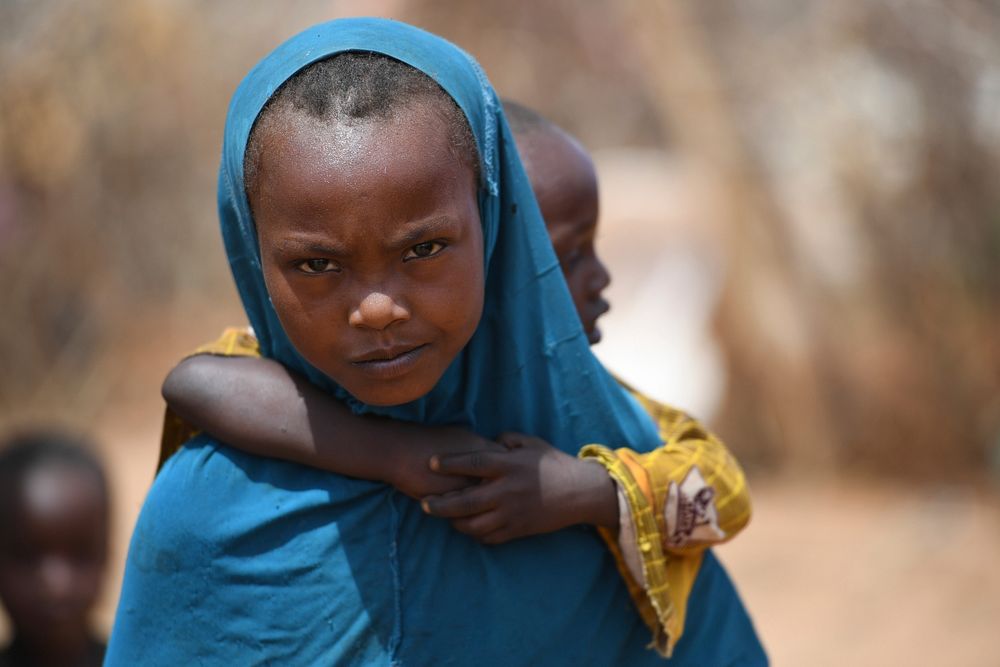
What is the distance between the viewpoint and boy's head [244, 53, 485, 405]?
1.61 meters

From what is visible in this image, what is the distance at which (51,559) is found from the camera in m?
3.47

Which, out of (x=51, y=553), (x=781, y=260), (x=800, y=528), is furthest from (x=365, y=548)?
(x=781, y=260)

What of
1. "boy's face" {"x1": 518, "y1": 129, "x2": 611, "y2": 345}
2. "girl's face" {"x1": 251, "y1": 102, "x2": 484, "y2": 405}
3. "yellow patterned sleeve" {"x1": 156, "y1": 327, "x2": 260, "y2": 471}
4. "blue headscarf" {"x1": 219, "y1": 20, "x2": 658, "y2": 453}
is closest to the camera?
"girl's face" {"x1": 251, "y1": 102, "x2": 484, "y2": 405}

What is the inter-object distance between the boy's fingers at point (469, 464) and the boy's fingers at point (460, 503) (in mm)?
25

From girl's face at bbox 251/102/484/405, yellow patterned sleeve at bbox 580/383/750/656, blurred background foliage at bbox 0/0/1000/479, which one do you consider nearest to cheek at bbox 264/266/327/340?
girl's face at bbox 251/102/484/405

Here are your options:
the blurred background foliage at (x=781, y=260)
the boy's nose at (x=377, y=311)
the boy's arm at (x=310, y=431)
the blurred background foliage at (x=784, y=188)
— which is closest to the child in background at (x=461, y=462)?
the boy's arm at (x=310, y=431)

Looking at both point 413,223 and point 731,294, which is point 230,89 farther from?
point 413,223

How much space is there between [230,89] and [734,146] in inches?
157

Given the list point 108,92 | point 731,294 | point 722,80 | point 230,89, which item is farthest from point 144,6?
point 731,294

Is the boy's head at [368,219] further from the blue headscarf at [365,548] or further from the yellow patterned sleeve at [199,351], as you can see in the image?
the yellow patterned sleeve at [199,351]

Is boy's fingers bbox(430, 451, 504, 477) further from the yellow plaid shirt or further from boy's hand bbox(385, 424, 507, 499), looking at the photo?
the yellow plaid shirt

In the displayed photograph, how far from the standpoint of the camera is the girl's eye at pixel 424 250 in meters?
1.66

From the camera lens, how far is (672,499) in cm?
195

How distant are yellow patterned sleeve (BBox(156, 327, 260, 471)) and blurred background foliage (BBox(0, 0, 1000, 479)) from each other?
5.14 meters
